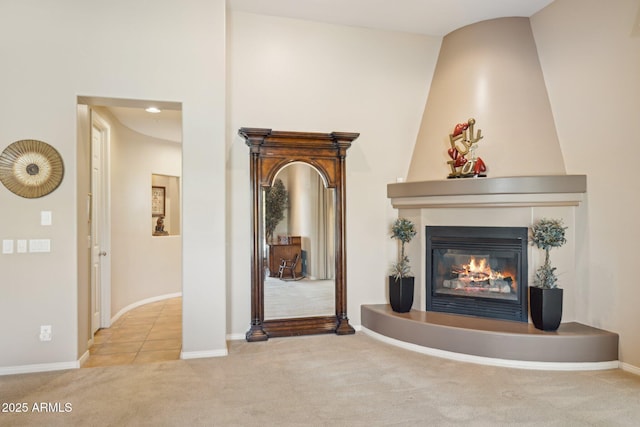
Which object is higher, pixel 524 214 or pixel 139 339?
pixel 524 214

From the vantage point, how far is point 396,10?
439cm

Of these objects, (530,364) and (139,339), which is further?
(139,339)

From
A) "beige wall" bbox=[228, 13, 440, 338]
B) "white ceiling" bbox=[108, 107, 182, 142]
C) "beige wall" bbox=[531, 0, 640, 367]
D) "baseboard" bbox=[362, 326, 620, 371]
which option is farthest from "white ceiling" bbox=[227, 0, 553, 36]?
"baseboard" bbox=[362, 326, 620, 371]

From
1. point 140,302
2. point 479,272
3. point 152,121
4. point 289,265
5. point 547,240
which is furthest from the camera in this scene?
point 140,302

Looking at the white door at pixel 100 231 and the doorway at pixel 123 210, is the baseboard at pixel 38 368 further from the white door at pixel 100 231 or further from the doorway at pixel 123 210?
the white door at pixel 100 231

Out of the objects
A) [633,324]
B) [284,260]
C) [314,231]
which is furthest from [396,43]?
[633,324]

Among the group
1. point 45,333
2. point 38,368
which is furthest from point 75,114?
point 38,368

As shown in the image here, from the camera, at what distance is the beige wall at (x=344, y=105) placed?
440cm

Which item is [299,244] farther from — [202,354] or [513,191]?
[513,191]

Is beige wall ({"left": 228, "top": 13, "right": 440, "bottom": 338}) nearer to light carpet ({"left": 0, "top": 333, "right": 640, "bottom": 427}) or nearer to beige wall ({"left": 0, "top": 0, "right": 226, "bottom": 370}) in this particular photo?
beige wall ({"left": 0, "top": 0, "right": 226, "bottom": 370})

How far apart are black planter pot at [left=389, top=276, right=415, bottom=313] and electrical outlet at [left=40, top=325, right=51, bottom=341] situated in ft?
10.3

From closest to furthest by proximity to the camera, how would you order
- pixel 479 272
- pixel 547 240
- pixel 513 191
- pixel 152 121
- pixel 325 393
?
1. pixel 325 393
2. pixel 547 240
3. pixel 513 191
4. pixel 479 272
5. pixel 152 121

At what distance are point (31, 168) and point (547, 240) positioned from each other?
14.4 ft

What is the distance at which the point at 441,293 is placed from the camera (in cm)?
435
